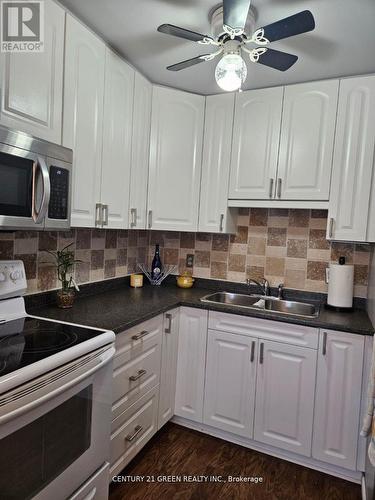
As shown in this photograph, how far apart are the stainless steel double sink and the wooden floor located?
88 cm

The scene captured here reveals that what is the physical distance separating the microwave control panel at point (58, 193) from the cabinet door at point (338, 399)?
4.86 ft

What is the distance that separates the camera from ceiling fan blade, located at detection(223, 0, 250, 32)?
115cm

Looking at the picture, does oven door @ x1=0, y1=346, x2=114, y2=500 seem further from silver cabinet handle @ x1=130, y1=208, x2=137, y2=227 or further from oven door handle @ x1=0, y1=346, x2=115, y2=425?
silver cabinet handle @ x1=130, y1=208, x2=137, y2=227

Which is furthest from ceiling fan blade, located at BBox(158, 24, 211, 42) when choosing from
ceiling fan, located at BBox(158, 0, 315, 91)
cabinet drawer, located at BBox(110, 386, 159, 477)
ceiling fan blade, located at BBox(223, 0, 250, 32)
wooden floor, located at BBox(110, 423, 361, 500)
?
wooden floor, located at BBox(110, 423, 361, 500)

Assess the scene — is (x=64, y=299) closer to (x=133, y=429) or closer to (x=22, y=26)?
(x=133, y=429)

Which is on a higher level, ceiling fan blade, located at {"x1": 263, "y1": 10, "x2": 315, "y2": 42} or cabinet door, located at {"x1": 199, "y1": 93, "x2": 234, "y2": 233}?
ceiling fan blade, located at {"x1": 263, "y1": 10, "x2": 315, "y2": 42}

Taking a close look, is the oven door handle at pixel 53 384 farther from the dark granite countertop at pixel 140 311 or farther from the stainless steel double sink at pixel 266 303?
the stainless steel double sink at pixel 266 303

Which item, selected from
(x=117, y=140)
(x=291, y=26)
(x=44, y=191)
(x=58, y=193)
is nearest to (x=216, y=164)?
(x=117, y=140)

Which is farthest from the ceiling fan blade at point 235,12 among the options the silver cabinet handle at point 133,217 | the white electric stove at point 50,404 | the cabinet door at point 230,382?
the cabinet door at point 230,382

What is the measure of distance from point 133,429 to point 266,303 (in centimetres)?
117

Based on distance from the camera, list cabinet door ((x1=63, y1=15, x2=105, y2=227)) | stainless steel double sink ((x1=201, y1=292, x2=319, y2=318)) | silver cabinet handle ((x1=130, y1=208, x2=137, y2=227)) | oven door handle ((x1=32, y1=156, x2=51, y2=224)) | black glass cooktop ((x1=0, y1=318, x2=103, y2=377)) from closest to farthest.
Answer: black glass cooktop ((x1=0, y1=318, x2=103, y2=377)), oven door handle ((x1=32, y1=156, x2=51, y2=224)), cabinet door ((x1=63, y1=15, x2=105, y2=227)), silver cabinet handle ((x1=130, y1=208, x2=137, y2=227)), stainless steel double sink ((x1=201, y1=292, x2=319, y2=318))

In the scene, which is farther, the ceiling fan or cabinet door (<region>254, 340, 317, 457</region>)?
cabinet door (<region>254, 340, 317, 457</region>)

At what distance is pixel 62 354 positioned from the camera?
3.65 feet

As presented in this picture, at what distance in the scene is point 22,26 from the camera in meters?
1.26
